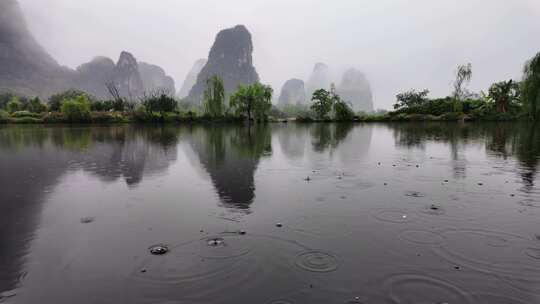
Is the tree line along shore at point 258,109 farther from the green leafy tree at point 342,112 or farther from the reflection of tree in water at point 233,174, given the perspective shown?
the reflection of tree in water at point 233,174

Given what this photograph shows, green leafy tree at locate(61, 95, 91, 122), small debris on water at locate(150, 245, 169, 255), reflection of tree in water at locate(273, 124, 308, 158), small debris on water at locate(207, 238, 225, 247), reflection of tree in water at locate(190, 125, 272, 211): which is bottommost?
small debris on water at locate(150, 245, 169, 255)

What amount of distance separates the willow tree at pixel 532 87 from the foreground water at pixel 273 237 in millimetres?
52389

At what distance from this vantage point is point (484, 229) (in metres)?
6.33

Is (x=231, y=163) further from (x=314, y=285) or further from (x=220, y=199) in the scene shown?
(x=314, y=285)

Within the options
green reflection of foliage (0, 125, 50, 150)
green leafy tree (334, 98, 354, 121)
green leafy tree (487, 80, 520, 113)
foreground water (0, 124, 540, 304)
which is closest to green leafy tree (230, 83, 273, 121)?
green leafy tree (334, 98, 354, 121)

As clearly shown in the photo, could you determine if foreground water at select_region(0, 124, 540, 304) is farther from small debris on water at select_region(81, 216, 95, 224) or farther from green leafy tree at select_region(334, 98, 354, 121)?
green leafy tree at select_region(334, 98, 354, 121)

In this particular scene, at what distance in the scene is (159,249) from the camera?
220 inches

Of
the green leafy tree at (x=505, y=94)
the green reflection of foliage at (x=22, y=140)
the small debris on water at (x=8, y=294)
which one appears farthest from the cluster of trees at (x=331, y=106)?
the small debris on water at (x=8, y=294)

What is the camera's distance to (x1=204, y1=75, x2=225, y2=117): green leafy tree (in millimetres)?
70113

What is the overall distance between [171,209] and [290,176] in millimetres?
5509

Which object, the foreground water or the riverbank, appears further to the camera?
the riverbank

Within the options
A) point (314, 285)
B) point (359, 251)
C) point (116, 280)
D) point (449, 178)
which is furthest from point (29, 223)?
point (449, 178)

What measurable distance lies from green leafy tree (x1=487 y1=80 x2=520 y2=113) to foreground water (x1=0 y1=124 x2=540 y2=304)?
74.5 meters

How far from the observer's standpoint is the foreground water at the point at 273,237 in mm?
4266
